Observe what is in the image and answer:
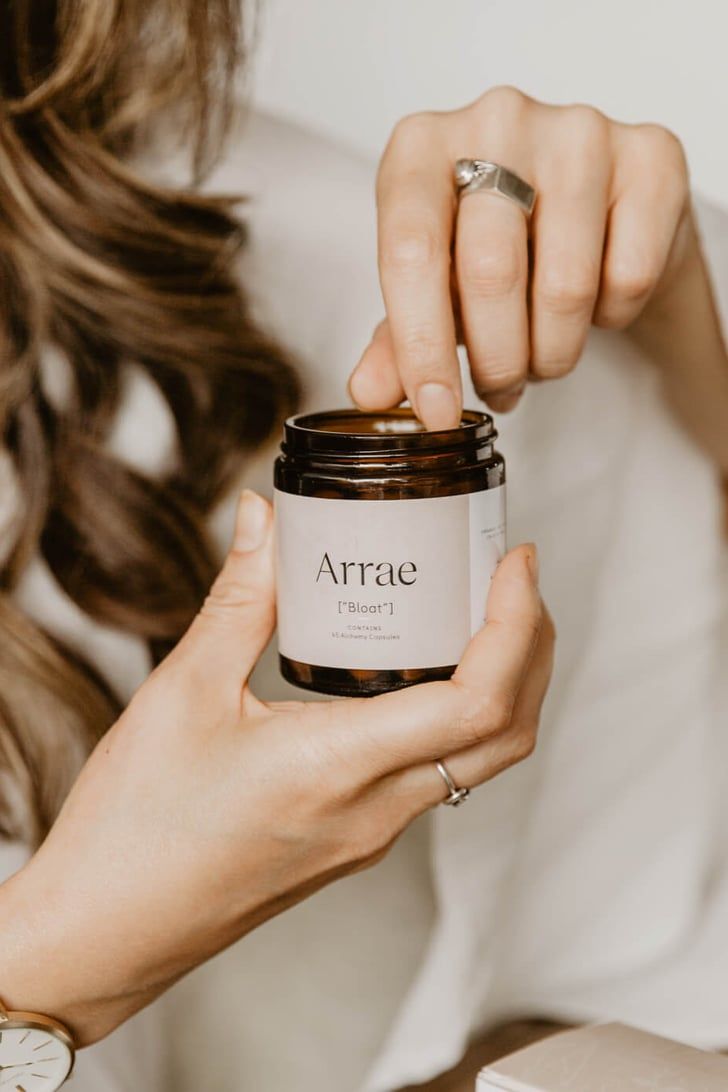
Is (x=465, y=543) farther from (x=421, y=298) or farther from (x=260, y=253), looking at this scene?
(x=260, y=253)

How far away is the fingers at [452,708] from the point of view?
1.92 feet

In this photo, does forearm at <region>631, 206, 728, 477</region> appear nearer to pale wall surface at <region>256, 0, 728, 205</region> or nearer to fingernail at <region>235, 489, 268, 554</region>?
pale wall surface at <region>256, 0, 728, 205</region>

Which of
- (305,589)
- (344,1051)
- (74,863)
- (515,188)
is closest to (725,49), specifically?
(515,188)

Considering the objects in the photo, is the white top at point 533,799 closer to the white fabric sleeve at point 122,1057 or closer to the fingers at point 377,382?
the white fabric sleeve at point 122,1057

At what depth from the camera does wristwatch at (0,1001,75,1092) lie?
2.18 ft

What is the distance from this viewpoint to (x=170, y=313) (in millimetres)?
955

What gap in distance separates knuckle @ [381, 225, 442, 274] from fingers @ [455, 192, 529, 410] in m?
0.02

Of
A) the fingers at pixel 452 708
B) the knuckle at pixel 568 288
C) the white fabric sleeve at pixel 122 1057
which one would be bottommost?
the white fabric sleeve at pixel 122 1057

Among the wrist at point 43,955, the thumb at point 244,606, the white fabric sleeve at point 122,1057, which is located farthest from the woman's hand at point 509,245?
the white fabric sleeve at point 122,1057

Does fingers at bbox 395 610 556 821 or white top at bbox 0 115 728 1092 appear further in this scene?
white top at bbox 0 115 728 1092

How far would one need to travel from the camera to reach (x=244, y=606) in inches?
27.4

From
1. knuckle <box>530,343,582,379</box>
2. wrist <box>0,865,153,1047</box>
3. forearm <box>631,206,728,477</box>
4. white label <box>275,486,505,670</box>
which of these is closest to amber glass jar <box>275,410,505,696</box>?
white label <box>275,486,505,670</box>

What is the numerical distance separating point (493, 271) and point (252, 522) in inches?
8.2

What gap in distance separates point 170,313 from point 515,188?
1.23 ft
